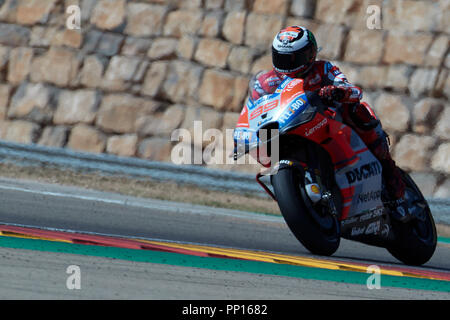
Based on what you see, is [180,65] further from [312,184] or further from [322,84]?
[312,184]

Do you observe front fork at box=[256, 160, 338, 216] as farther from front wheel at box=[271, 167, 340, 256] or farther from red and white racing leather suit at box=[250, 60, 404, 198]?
red and white racing leather suit at box=[250, 60, 404, 198]

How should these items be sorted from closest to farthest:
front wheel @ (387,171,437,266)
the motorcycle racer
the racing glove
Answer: the racing glove
the motorcycle racer
front wheel @ (387,171,437,266)

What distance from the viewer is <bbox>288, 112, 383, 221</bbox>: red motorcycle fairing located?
559cm

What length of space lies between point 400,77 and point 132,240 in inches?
243

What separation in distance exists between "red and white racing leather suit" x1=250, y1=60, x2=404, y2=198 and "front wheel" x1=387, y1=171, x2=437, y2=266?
0.24 meters

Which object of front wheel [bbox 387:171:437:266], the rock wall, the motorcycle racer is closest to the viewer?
the motorcycle racer

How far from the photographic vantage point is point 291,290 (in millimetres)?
4168

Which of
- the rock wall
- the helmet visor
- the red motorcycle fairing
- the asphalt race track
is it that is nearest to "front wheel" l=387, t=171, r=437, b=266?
the asphalt race track

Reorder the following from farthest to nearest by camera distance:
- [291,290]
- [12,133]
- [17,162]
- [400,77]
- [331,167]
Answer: [12,133]
[400,77]
[17,162]
[331,167]
[291,290]

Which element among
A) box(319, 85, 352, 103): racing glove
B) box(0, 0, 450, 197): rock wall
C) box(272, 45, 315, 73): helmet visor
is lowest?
box(319, 85, 352, 103): racing glove

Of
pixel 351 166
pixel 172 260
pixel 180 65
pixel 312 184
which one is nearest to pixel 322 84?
pixel 351 166

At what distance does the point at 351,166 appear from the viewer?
5.73 metres
